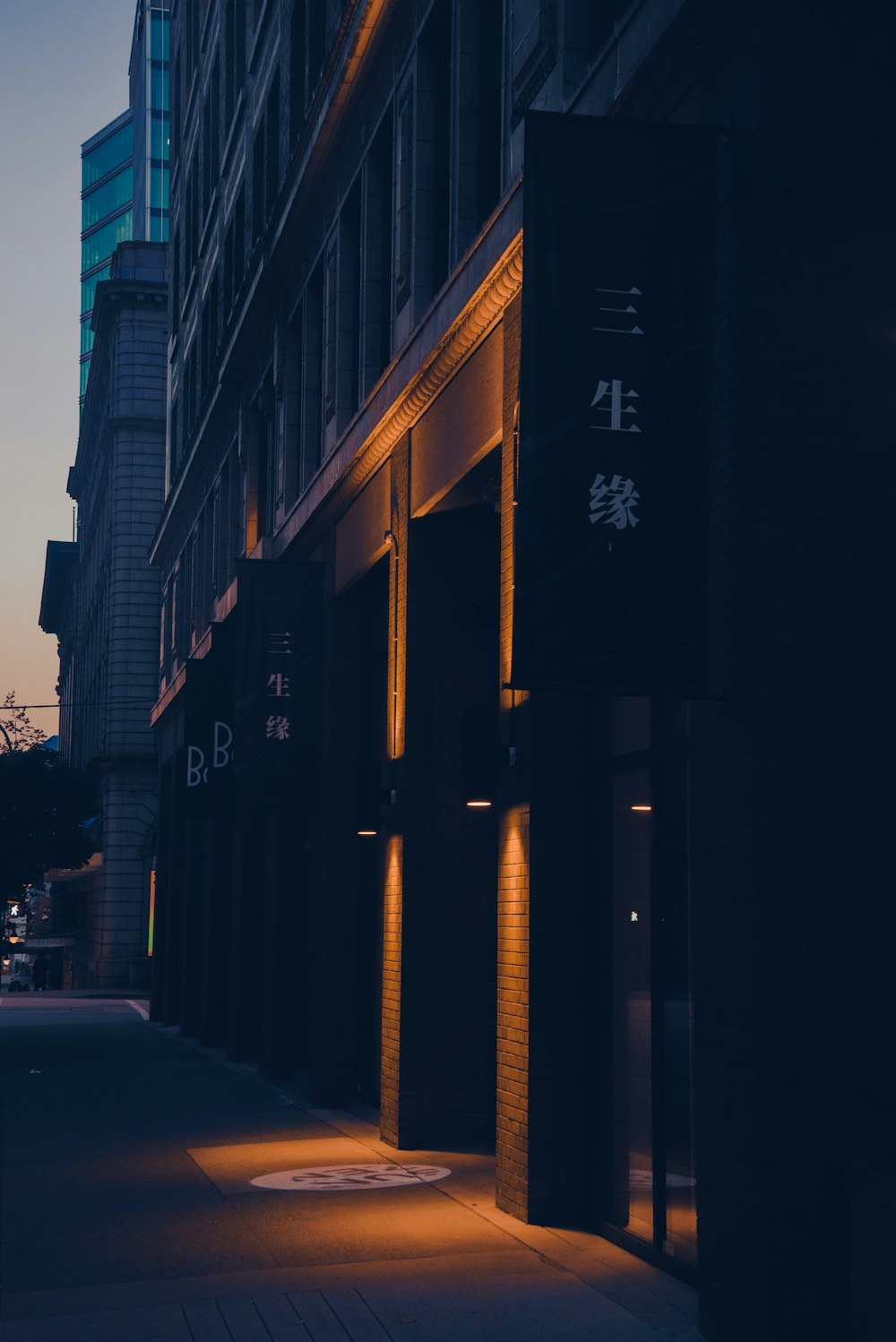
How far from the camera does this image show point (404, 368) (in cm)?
1609

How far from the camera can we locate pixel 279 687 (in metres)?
20.3

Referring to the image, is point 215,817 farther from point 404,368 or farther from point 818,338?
point 818,338

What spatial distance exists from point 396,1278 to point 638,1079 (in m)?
1.97

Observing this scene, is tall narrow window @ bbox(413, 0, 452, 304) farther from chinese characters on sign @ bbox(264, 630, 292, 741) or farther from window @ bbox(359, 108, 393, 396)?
chinese characters on sign @ bbox(264, 630, 292, 741)

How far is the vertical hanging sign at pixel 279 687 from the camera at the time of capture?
19953 millimetres

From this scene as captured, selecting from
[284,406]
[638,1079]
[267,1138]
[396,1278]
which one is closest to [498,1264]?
[396,1278]

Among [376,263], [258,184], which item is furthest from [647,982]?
[258,184]

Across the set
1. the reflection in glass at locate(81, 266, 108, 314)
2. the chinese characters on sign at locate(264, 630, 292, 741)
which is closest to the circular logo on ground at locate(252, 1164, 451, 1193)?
the chinese characters on sign at locate(264, 630, 292, 741)

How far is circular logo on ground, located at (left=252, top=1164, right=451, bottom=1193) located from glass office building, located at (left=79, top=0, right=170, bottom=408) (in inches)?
3642

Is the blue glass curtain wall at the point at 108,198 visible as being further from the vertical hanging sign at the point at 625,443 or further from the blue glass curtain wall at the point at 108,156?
the vertical hanging sign at the point at 625,443

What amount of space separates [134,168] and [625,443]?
134m

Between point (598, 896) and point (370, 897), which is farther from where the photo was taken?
point (370, 897)

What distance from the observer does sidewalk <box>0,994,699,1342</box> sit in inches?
333

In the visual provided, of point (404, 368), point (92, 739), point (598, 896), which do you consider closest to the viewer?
point (598, 896)
